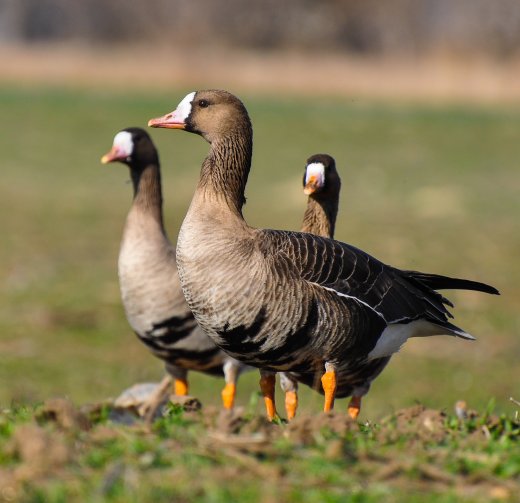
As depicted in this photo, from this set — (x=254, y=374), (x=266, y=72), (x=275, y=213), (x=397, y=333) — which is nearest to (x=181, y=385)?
(x=397, y=333)

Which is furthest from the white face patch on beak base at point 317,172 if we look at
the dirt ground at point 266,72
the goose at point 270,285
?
the dirt ground at point 266,72

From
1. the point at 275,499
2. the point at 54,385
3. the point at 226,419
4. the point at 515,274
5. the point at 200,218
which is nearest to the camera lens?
the point at 275,499

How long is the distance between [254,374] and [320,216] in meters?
5.33

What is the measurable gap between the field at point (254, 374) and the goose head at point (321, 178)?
1702 millimetres

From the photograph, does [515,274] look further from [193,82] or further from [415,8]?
[415,8]

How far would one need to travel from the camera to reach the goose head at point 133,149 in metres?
9.17

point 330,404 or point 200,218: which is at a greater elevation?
point 200,218

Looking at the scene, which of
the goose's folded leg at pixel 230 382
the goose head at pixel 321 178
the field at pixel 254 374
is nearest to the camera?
the field at pixel 254 374

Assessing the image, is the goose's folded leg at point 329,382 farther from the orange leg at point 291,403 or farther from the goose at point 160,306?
the goose at point 160,306

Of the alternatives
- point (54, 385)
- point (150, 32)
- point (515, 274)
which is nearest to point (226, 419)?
point (54, 385)

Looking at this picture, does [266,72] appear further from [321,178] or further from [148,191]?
[321,178]

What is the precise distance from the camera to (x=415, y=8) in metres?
55.9

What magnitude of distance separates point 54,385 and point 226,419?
706 cm

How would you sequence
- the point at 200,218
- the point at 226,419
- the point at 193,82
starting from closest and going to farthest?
the point at 226,419 < the point at 200,218 < the point at 193,82
